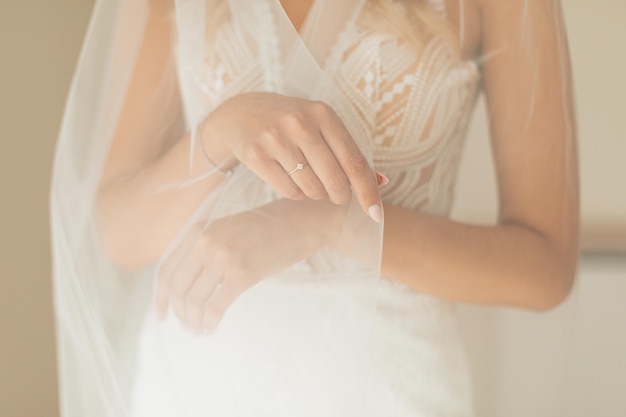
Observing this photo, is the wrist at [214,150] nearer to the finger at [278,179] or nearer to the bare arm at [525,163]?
the finger at [278,179]

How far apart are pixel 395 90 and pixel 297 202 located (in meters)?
0.13

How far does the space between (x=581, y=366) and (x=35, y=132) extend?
0.65m

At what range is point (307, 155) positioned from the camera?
1.26ft

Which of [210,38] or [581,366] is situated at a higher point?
[210,38]

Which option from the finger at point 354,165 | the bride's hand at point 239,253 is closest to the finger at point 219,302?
the bride's hand at point 239,253

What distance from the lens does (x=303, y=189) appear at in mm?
393

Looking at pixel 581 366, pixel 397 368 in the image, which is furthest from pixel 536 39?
pixel 581 366

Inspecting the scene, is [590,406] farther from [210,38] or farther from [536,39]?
[210,38]

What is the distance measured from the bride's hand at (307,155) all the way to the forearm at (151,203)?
0.06 metres

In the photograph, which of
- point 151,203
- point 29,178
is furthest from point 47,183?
point 151,203

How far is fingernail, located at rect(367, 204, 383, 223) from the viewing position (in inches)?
15.4

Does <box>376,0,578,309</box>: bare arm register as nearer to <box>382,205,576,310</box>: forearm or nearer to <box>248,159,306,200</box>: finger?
<box>382,205,576,310</box>: forearm

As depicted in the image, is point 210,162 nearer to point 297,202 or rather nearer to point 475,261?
point 297,202

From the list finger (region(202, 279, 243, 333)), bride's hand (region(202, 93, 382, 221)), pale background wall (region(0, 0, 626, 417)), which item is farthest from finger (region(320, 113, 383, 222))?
pale background wall (region(0, 0, 626, 417))
